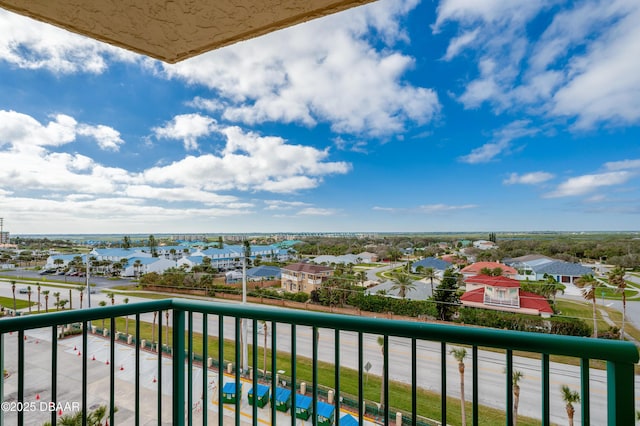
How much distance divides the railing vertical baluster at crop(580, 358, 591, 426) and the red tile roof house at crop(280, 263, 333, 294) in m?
3.80

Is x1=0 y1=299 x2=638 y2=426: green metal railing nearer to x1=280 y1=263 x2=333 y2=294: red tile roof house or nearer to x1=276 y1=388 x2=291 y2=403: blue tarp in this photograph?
x1=276 y1=388 x2=291 y2=403: blue tarp

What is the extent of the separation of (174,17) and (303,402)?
1.87 meters

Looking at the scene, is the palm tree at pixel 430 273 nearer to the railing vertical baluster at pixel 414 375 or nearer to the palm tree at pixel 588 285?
the palm tree at pixel 588 285

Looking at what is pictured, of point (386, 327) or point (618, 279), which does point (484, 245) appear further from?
point (386, 327)

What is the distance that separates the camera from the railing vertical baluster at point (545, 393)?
0.95 meters

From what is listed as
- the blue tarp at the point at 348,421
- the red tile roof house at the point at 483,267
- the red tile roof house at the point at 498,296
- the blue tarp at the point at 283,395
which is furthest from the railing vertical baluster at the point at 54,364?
the red tile roof house at the point at 483,267

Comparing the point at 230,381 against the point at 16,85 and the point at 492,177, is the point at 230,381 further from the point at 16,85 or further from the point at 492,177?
the point at 492,177

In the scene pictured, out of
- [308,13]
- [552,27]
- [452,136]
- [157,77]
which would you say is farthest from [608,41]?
[157,77]

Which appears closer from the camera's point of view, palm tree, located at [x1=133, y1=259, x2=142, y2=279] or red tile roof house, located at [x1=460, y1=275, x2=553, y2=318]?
red tile roof house, located at [x1=460, y1=275, x2=553, y2=318]

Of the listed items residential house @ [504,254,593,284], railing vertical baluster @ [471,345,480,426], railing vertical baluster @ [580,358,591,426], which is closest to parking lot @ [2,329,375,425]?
railing vertical baluster @ [471,345,480,426]

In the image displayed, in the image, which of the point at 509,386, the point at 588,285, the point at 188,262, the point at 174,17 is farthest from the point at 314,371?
the point at 588,285

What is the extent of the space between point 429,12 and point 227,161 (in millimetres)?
8203

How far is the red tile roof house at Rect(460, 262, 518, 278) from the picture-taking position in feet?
12.7

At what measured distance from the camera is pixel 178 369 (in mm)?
1574
